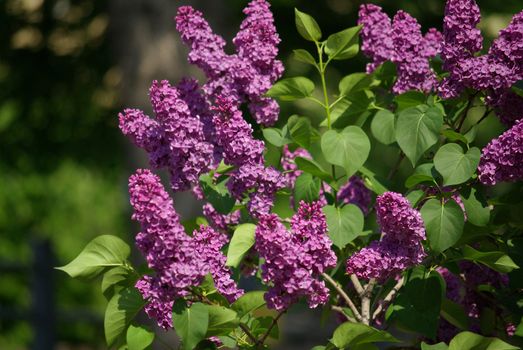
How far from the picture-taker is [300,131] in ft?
7.89

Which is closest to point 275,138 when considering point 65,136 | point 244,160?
point 244,160

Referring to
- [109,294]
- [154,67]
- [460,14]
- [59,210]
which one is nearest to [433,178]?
[460,14]

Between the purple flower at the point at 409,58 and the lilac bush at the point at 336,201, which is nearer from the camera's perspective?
the lilac bush at the point at 336,201

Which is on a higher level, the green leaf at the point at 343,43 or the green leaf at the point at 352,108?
the green leaf at the point at 343,43

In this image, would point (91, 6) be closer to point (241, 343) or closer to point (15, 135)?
point (15, 135)

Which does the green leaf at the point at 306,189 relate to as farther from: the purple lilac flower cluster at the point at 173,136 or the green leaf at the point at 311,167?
the purple lilac flower cluster at the point at 173,136

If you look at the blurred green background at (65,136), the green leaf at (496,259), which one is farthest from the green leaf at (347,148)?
the blurred green background at (65,136)

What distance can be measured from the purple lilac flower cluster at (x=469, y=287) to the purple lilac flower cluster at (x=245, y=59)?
679 mm

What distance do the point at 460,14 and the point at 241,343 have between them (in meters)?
0.97

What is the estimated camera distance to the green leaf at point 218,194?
2.41m

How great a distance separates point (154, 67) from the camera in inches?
361

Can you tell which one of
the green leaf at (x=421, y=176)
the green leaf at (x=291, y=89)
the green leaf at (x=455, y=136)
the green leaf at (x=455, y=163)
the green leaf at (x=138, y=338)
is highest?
the green leaf at (x=291, y=89)

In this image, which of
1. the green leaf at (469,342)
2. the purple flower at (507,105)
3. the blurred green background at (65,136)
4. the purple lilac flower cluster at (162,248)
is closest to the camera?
the purple lilac flower cluster at (162,248)

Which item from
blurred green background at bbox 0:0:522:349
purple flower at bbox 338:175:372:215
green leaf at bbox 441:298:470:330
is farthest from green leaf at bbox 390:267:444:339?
blurred green background at bbox 0:0:522:349
